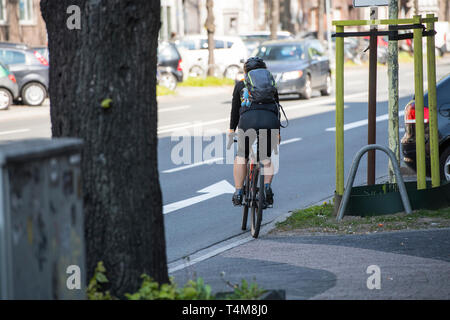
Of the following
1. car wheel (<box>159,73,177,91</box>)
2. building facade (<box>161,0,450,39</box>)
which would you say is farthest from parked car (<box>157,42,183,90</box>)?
building facade (<box>161,0,450,39</box>)

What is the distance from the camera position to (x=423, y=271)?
6398 mm

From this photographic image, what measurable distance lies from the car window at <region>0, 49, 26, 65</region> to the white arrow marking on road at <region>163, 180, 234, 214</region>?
47.7 ft

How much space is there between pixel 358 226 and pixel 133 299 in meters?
4.09

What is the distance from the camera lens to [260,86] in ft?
27.5

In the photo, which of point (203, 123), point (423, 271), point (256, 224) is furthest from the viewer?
point (203, 123)

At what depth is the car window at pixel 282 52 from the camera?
2592 cm

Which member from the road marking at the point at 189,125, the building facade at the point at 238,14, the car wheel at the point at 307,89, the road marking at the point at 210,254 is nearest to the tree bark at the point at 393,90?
the road marking at the point at 210,254

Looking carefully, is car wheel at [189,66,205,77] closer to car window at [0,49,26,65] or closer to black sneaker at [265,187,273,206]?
car window at [0,49,26,65]

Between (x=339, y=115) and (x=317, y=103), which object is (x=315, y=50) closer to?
(x=317, y=103)

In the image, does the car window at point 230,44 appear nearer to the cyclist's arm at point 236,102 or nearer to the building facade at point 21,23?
the building facade at point 21,23

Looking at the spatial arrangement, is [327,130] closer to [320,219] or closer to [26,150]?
[320,219]

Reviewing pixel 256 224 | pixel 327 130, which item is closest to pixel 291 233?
pixel 256 224

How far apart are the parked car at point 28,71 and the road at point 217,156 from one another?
2.22ft
